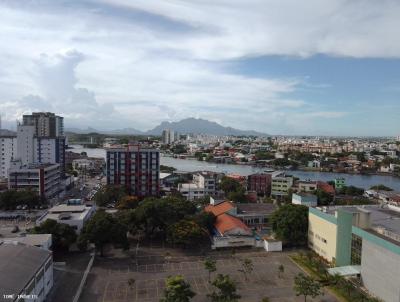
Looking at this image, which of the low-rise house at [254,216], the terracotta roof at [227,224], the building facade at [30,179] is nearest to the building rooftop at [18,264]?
the terracotta roof at [227,224]

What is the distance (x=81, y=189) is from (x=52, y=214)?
10900 millimetres

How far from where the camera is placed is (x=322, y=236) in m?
10.5

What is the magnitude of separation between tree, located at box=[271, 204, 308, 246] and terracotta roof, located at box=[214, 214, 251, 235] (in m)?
1.03

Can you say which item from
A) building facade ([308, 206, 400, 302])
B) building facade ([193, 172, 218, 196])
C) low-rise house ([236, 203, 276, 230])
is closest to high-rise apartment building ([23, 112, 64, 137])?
building facade ([193, 172, 218, 196])

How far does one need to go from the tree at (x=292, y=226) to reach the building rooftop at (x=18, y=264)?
269 inches

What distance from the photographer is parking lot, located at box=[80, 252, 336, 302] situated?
319 inches

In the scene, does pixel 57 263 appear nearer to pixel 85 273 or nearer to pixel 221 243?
pixel 85 273

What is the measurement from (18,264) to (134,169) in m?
12.0

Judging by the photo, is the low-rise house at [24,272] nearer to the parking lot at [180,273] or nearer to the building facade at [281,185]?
the parking lot at [180,273]

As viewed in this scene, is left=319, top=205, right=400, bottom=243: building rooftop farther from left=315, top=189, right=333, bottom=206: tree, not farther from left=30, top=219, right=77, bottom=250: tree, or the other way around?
Answer: left=30, top=219, right=77, bottom=250: tree

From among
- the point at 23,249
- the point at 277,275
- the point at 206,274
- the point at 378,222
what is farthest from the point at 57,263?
the point at 378,222

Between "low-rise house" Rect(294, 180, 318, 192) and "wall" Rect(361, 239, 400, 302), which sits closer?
"wall" Rect(361, 239, 400, 302)

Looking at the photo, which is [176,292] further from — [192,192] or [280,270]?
[192,192]

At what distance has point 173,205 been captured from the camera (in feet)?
40.2
